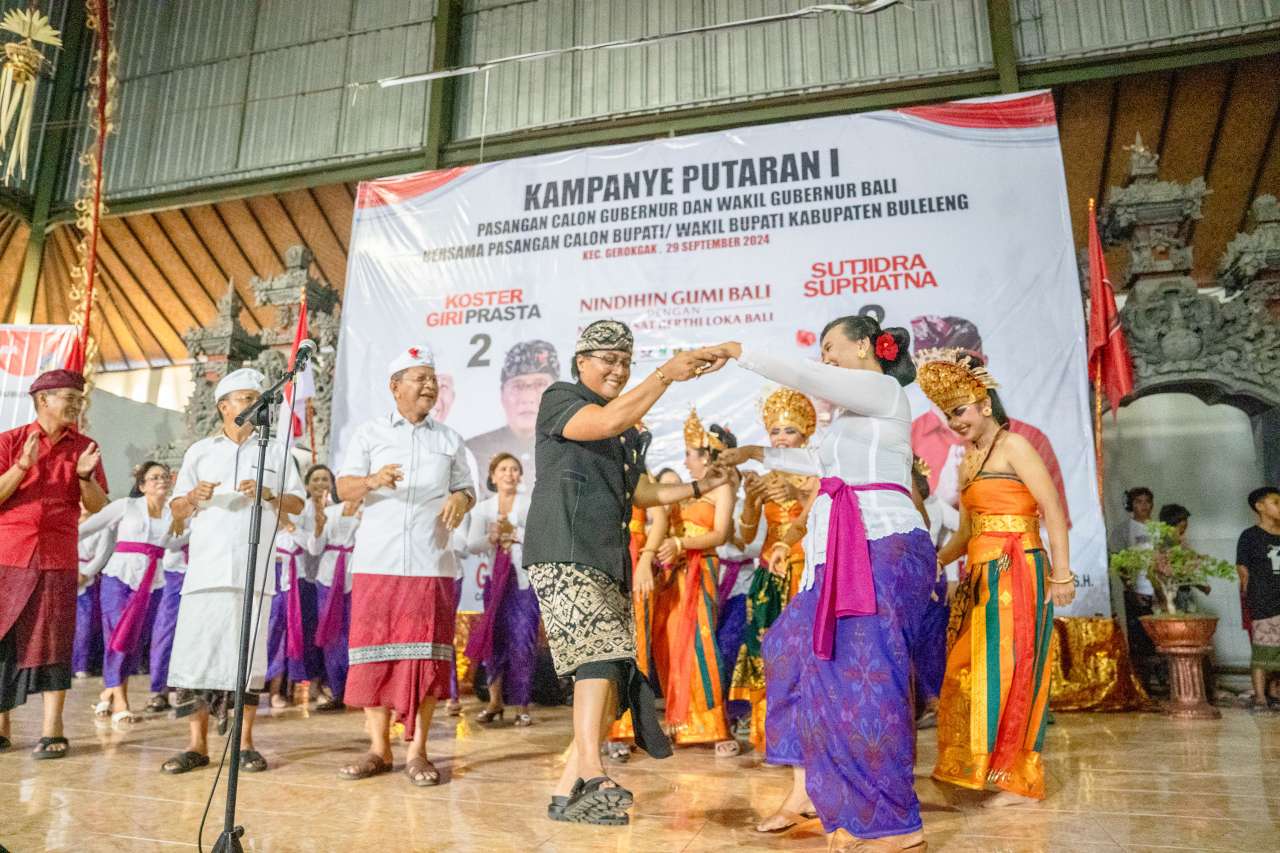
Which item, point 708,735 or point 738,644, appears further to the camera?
point 738,644

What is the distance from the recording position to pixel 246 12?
8.28 metres

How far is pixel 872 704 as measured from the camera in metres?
1.83

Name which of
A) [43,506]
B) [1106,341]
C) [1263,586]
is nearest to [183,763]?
[43,506]

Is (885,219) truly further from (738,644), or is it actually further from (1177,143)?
(1177,143)

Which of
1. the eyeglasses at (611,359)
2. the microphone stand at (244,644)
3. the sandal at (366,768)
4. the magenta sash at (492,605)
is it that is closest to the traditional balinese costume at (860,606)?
the eyeglasses at (611,359)

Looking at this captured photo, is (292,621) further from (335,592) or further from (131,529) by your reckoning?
(131,529)

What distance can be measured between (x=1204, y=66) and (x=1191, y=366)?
248 centimetres

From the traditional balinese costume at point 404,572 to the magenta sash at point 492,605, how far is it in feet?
5.50

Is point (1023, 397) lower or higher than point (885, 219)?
lower

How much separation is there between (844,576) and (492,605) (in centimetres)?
319

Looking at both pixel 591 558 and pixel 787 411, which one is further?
pixel 787 411

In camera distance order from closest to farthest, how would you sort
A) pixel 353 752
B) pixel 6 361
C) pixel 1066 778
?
1. pixel 1066 778
2. pixel 353 752
3. pixel 6 361

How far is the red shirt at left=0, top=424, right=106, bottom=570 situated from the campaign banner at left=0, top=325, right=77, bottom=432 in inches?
55.5

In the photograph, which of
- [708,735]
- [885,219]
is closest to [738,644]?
[708,735]
